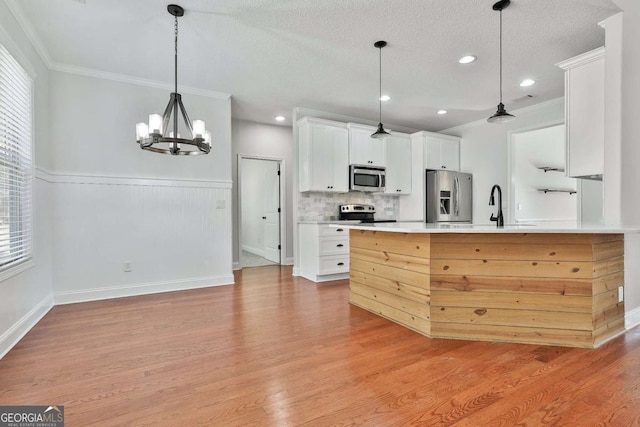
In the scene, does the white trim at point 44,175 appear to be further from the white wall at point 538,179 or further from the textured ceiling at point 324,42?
the white wall at point 538,179

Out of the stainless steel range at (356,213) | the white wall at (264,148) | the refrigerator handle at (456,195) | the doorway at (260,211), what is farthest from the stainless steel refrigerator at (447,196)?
the doorway at (260,211)

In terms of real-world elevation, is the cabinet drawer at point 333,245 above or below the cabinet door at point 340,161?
below

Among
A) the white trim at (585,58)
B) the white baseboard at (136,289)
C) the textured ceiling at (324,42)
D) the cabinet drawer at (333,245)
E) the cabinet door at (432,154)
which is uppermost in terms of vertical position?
the textured ceiling at (324,42)

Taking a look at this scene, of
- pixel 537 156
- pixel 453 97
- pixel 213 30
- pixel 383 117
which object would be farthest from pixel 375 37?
pixel 537 156

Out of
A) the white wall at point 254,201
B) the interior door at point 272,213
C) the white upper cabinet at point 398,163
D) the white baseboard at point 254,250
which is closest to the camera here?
the white upper cabinet at point 398,163

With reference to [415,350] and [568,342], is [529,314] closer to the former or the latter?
[568,342]

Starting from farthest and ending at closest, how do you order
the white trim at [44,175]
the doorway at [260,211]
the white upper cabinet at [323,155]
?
the doorway at [260,211] → the white upper cabinet at [323,155] → the white trim at [44,175]

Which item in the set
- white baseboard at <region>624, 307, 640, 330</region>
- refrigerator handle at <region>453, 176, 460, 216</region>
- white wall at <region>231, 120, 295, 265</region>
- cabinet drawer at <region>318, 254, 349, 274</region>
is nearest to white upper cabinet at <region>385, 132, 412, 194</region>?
refrigerator handle at <region>453, 176, 460, 216</region>

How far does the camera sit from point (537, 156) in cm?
602

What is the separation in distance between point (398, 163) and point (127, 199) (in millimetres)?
4362

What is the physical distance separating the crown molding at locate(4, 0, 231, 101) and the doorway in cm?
165

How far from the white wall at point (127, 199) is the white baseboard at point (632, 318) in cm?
429

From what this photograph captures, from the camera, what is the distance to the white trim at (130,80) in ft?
11.6

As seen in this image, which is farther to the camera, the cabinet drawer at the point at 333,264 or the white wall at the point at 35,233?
the cabinet drawer at the point at 333,264
